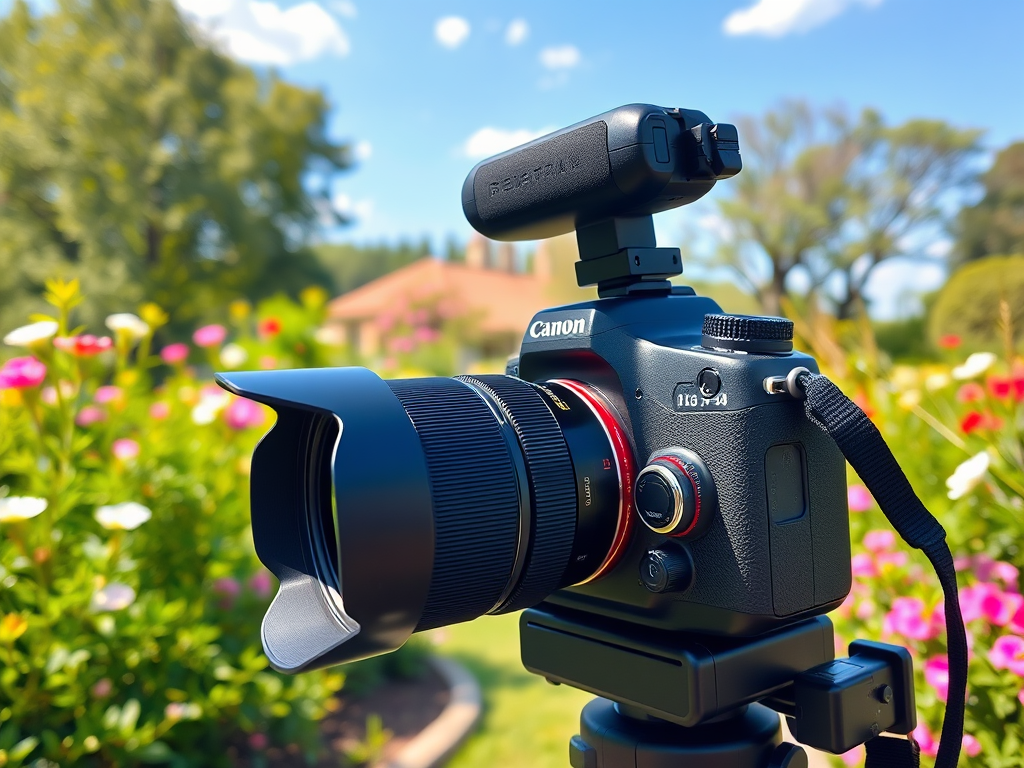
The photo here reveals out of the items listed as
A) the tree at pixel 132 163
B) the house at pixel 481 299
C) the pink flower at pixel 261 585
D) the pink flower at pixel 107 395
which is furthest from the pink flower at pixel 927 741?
the tree at pixel 132 163

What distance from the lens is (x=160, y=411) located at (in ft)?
7.42

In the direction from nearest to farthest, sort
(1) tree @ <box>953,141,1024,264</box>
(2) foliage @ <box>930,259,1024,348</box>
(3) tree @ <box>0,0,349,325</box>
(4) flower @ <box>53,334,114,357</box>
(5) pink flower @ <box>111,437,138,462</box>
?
(4) flower @ <box>53,334,114,357</box> → (5) pink flower @ <box>111,437,138,462</box> → (2) foliage @ <box>930,259,1024,348</box> → (1) tree @ <box>953,141,1024,264</box> → (3) tree @ <box>0,0,349,325</box>

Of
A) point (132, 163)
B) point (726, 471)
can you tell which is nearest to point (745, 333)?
point (726, 471)

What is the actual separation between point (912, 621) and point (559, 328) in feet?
3.02

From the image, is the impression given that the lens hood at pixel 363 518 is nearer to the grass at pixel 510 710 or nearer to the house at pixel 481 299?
the grass at pixel 510 710

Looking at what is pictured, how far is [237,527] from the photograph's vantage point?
204 cm

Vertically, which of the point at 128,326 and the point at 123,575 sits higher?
the point at 128,326

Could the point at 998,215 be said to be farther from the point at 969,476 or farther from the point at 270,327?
the point at 969,476

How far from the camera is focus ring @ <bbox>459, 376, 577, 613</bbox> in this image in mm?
954

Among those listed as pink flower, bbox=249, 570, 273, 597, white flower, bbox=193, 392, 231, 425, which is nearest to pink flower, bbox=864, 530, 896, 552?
pink flower, bbox=249, 570, 273, 597

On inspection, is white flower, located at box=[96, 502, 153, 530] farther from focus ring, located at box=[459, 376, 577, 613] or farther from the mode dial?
the mode dial

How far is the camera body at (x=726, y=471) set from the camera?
0.90 meters

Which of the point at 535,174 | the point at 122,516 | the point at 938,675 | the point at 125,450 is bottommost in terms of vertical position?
the point at 938,675

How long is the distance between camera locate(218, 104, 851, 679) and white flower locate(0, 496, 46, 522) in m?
0.76
